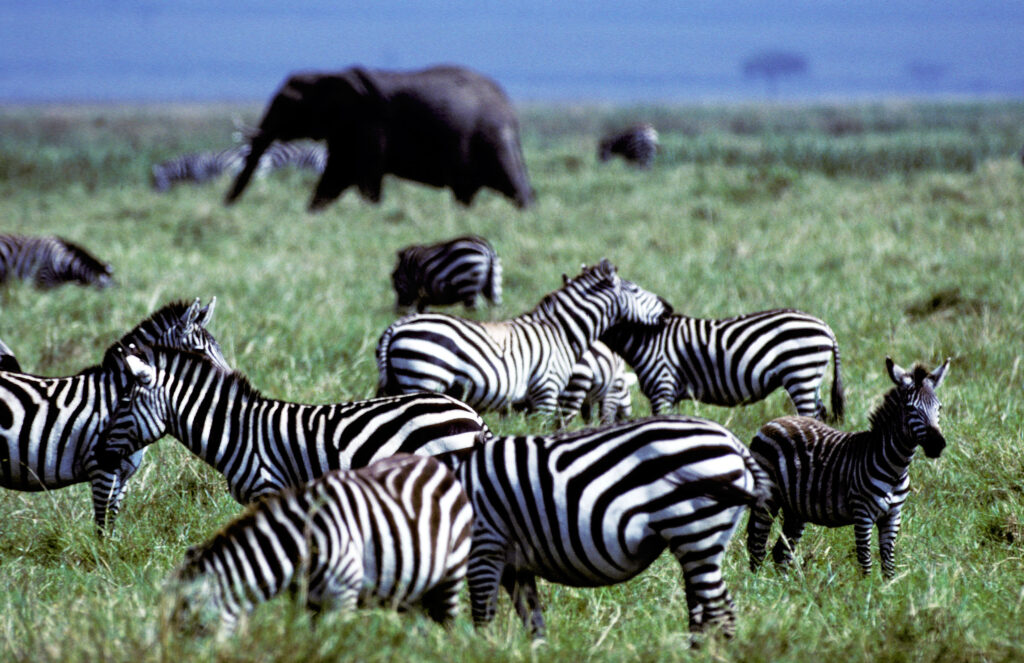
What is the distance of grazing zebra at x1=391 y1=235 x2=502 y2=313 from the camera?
30.2 ft

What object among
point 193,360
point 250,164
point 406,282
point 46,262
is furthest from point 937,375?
point 250,164

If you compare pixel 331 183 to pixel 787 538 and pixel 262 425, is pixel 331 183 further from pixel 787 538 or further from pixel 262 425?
pixel 787 538

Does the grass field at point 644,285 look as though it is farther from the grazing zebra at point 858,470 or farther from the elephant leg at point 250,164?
the elephant leg at point 250,164

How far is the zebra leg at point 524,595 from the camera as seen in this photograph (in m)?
3.48

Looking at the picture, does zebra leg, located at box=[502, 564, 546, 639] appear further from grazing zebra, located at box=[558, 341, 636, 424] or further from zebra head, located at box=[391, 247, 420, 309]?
zebra head, located at box=[391, 247, 420, 309]

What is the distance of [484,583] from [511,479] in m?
0.34

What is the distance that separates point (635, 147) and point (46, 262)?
1777cm

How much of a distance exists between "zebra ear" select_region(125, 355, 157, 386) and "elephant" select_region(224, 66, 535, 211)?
1345 centimetres

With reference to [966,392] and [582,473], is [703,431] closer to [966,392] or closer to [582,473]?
[582,473]

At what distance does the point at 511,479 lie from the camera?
3422 mm

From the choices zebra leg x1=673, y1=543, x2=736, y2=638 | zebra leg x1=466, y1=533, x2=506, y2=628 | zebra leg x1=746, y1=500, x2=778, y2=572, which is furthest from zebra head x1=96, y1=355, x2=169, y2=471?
zebra leg x1=746, y1=500, x2=778, y2=572

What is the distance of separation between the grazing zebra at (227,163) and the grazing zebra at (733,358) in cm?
1892

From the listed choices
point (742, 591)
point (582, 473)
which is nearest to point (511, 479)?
point (582, 473)

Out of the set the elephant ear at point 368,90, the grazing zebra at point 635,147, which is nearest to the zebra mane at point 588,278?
the elephant ear at point 368,90
